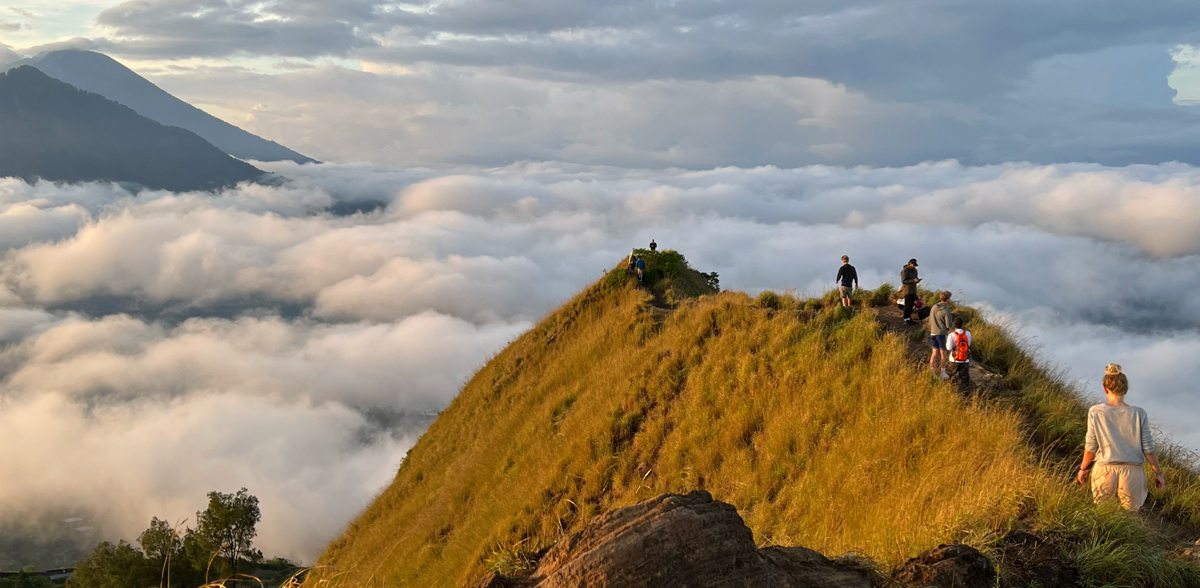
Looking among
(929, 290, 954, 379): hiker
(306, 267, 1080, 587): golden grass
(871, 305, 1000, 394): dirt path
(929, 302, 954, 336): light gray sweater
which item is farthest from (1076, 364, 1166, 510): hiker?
(929, 302, 954, 336): light gray sweater

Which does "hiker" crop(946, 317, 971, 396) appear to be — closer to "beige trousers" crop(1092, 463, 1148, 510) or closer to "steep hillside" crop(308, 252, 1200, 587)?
"steep hillside" crop(308, 252, 1200, 587)

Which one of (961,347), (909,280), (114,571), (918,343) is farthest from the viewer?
(114,571)

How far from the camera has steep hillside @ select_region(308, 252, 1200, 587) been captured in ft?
21.7

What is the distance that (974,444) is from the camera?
341 inches

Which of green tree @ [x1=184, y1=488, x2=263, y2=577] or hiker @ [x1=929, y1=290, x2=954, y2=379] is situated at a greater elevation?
hiker @ [x1=929, y1=290, x2=954, y2=379]

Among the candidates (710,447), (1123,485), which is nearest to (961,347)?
(710,447)

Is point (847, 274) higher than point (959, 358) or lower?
higher

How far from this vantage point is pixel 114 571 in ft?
190

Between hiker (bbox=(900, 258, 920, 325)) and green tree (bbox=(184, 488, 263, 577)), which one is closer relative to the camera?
hiker (bbox=(900, 258, 920, 325))

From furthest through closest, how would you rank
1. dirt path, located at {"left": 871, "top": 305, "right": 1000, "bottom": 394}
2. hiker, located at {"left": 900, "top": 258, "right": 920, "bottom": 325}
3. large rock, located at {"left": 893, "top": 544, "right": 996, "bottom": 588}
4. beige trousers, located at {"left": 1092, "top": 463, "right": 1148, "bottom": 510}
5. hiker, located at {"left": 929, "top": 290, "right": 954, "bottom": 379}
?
hiker, located at {"left": 900, "top": 258, "right": 920, "bottom": 325}, hiker, located at {"left": 929, "top": 290, "right": 954, "bottom": 379}, dirt path, located at {"left": 871, "top": 305, "right": 1000, "bottom": 394}, beige trousers, located at {"left": 1092, "top": 463, "right": 1148, "bottom": 510}, large rock, located at {"left": 893, "top": 544, "right": 996, "bottom": 588}

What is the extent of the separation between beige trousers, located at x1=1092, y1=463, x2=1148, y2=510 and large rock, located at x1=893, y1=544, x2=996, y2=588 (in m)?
2.54

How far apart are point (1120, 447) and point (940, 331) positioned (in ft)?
19.8

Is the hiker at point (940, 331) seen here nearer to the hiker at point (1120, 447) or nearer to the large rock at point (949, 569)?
the hiker at point (1120, 447)

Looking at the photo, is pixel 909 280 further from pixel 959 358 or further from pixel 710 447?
pixel 710 447
